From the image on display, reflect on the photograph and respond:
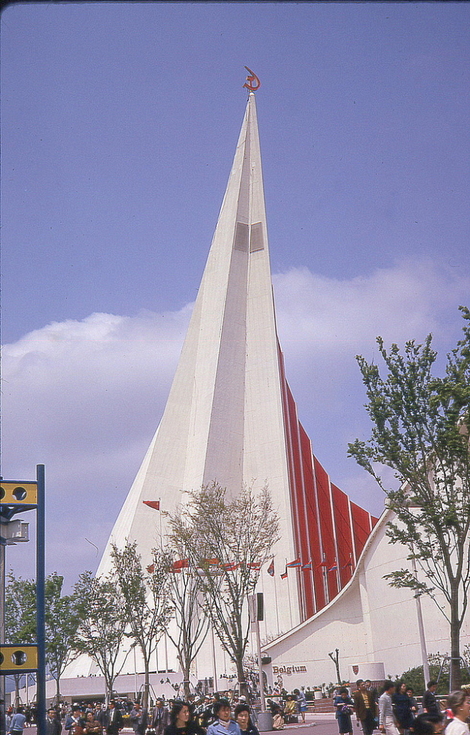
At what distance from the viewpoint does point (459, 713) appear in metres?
6.65

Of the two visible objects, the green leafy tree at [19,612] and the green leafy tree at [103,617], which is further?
the green leafy tree at [19,612]

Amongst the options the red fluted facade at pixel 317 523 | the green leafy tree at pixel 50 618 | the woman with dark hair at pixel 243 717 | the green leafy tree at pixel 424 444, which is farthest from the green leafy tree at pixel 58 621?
the woman with dark hair at pixel 243 717

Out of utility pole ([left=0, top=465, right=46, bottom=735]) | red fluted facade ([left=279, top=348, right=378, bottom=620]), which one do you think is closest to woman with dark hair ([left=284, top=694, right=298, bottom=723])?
red fluted facade ([left=279, top=348, right=378, bottom=620])

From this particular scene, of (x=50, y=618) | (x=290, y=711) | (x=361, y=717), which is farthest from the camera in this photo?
(x=50, y=618)

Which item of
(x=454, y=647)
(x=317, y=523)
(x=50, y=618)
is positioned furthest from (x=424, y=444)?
(x=317, y=523)

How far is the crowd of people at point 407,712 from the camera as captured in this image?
21.5ft

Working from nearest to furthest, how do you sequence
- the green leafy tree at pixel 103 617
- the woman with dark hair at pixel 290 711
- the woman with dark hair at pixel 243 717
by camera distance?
the woman with dark hair at pixel 243 717, the woman with dark hair at pixel 290 711, the green leafy tree at pixel 103 617

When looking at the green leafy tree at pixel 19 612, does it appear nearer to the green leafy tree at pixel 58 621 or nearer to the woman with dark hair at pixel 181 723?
the green leafy tree at pixel 58 621

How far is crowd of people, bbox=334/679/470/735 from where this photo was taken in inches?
257

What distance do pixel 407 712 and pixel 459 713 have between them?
6816 millimetres

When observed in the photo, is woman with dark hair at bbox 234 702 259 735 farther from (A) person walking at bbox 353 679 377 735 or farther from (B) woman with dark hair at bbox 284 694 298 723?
(B) woman with dark hair at bbox 284 694 298 723

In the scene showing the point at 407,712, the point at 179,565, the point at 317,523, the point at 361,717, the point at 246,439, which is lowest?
the point at 361,717

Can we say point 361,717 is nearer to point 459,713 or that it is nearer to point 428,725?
point 459,713

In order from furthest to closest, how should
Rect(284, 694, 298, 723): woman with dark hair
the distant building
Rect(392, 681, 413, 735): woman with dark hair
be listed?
the distant building < Rect(284, 694, 298, 723): woman with dark hair < Rect(392, 681, 413, 735): woman with dark hair
